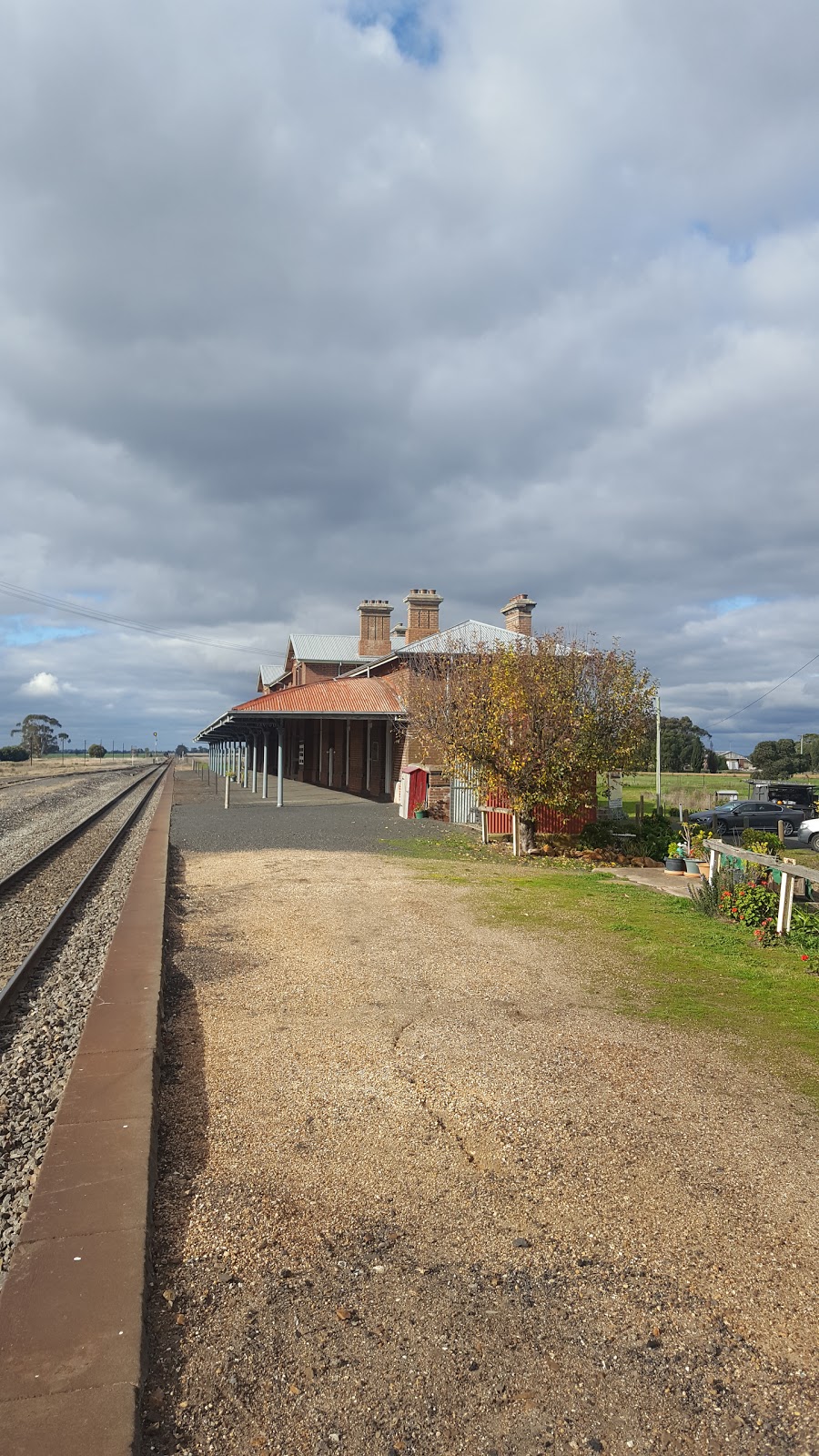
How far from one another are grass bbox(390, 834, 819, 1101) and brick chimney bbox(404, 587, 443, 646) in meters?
18.2

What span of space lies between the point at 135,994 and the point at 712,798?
27057 millimetres

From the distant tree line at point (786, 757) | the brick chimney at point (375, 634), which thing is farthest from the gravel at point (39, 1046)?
the distant tree line at point (786, 757)

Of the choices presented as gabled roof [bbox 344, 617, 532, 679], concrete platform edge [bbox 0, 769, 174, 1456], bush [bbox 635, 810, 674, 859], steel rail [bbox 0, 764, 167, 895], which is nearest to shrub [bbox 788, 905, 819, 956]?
concrete platform edge [bbox 0, 769, 174, 1456]

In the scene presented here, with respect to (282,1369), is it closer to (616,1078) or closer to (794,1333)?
(794,1333)

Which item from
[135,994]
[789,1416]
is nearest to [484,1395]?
[789,1416]

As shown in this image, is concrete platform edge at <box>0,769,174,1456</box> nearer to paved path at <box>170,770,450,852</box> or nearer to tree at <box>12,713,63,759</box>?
paved path at <box>170,770,450,852</box>

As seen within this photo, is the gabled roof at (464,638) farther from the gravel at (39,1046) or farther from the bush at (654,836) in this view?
the gravel at (39,1046)

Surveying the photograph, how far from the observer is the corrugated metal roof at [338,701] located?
24.9 metres

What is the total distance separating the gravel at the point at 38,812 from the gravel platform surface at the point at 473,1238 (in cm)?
1112

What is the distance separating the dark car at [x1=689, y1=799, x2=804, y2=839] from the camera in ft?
68.0

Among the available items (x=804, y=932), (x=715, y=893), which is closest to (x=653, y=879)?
(x=715, y=893)

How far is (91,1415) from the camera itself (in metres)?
2.28

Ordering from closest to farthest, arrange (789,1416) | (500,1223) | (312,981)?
(789,1416) < (500,1223) < (312,981)

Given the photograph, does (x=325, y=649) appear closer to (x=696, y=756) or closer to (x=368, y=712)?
(x=368, y=712)
